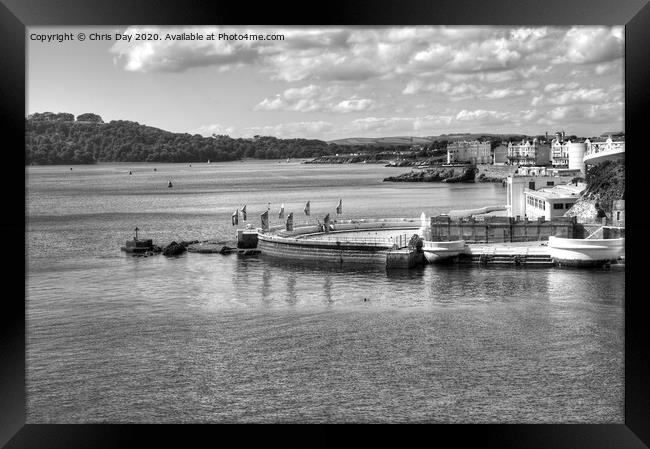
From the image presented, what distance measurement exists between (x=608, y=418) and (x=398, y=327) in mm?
4489

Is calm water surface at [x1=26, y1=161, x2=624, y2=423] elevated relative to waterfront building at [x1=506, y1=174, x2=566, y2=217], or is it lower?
lower

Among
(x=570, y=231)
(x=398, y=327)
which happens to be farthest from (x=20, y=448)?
(x=570, y=231)

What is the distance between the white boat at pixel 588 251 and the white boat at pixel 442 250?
2264 millimetres

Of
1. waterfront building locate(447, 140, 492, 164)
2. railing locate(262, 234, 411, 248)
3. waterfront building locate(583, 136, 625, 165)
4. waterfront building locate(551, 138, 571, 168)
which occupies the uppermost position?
waterfront building locate(447, 140, 492, 164)

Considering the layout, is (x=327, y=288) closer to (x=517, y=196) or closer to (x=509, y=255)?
(x=509, y=255)

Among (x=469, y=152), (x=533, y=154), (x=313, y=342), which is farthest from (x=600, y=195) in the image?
(x=469, y=152)

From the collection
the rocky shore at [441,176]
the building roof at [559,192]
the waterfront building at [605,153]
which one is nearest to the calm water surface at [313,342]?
the waterfront building at [605,153]

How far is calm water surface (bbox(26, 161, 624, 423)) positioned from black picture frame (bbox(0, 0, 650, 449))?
467 cm

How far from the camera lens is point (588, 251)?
18094 mm

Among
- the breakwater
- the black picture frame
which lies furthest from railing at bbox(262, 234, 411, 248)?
the black picture frame

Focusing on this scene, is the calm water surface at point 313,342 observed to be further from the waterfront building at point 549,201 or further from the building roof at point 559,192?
the building roof at point 559,192

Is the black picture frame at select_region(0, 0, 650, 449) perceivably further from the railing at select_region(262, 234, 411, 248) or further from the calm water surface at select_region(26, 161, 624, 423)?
the railing at select_region(262, 234, 411, 248)

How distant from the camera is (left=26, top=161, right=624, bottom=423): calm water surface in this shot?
927 cm
